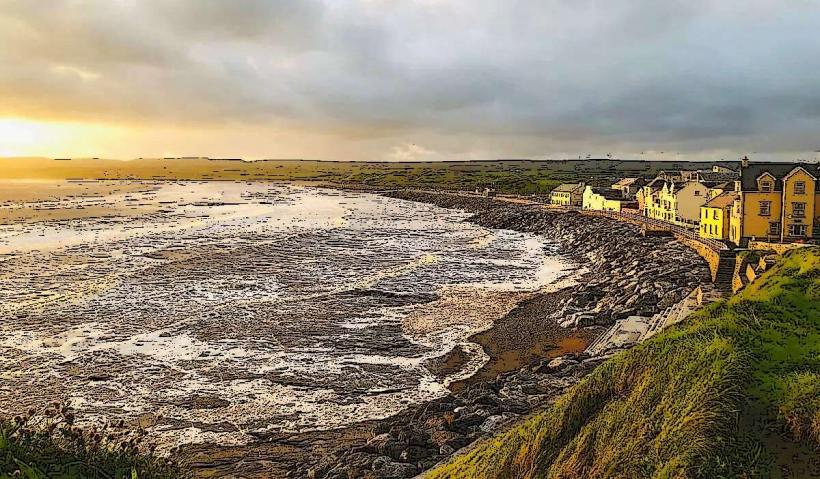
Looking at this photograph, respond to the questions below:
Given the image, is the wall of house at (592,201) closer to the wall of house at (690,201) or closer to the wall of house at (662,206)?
the wall of house at (662,206)

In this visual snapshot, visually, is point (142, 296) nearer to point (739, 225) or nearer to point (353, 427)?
point (353, 427)

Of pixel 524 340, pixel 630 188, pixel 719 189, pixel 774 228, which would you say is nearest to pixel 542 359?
pixel 524 340

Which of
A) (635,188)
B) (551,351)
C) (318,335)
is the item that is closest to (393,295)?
(318,335)

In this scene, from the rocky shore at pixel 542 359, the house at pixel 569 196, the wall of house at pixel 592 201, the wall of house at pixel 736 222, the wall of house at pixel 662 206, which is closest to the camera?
the rocky shore at pixel 542 359

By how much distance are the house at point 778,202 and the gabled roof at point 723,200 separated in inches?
238

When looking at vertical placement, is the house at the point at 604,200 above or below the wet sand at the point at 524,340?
above

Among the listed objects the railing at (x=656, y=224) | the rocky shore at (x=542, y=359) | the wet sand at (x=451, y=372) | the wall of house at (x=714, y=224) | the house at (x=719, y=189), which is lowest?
the wet sand at (x=451, y=372)

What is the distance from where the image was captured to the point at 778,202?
4675 centimetres

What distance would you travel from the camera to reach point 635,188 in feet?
324

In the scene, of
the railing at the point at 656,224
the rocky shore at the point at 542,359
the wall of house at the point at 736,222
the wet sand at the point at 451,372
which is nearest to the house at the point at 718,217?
the railing at the point at 656,224

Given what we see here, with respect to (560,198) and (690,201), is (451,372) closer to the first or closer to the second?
(690,201)

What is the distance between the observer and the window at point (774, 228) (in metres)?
47.0

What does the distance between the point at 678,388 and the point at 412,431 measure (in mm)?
10311

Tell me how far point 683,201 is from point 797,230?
25263 mm
